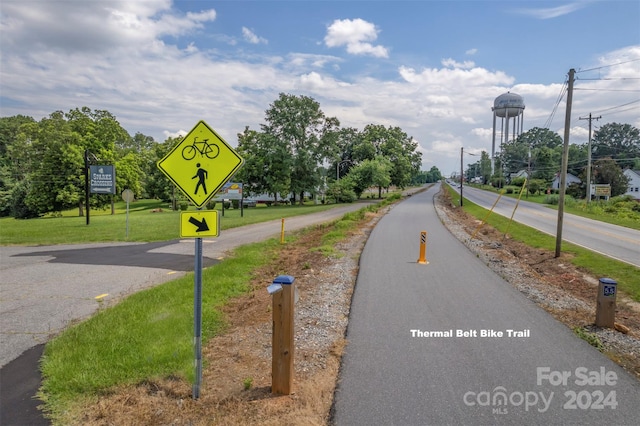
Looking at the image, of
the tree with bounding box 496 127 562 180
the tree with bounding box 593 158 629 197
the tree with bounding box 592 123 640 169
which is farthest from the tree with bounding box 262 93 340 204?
the tree with bounding box 592 123 640 169

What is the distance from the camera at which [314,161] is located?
5306 cm

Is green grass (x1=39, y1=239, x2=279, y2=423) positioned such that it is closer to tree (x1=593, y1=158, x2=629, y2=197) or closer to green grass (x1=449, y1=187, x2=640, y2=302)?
green grass (x1=449, y1=187, x2=640, y2=302)

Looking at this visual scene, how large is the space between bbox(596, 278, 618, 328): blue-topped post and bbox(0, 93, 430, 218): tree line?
1669 inches

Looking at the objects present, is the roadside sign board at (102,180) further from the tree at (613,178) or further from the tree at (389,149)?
the tree at (613,178)

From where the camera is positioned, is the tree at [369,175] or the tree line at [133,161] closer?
the tree line at [133,161]

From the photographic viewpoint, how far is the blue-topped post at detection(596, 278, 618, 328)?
6090 millimetres

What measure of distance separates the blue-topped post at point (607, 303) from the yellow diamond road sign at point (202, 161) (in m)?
6.08

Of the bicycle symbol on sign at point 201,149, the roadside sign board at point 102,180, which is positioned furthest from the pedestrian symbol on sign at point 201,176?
the roadside sign board at point 102,180

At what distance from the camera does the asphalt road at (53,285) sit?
4.61m

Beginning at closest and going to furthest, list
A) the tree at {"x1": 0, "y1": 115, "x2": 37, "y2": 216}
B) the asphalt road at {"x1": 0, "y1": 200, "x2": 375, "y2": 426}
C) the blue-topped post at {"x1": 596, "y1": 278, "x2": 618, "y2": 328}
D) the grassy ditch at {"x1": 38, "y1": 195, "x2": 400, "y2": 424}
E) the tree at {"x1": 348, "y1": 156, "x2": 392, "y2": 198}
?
1. the grassy ditch at {"x1": 38, "y1": 195, "x2": 400, "y2": 424}
2. the asphalt road at {"x1": 0, "y1": 200, "x2": 375, "y2": 426}
3. the blue-topped post at {"x1": 596, "y1": 278, "x2": 618, "y2": 328}
4. the tree at {"x1": 0, "y1": 115, "x2": 37, "y2": 216}
5. the tree at {"x1": 348, "y1": 156, "x2": 392, "y2": 198}

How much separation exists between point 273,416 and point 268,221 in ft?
81.7

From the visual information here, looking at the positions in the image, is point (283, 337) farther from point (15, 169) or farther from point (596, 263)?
point (15, 169)

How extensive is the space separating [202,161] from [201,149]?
5.2 inches

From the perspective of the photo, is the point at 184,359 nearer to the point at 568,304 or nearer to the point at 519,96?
the point at 568,304
